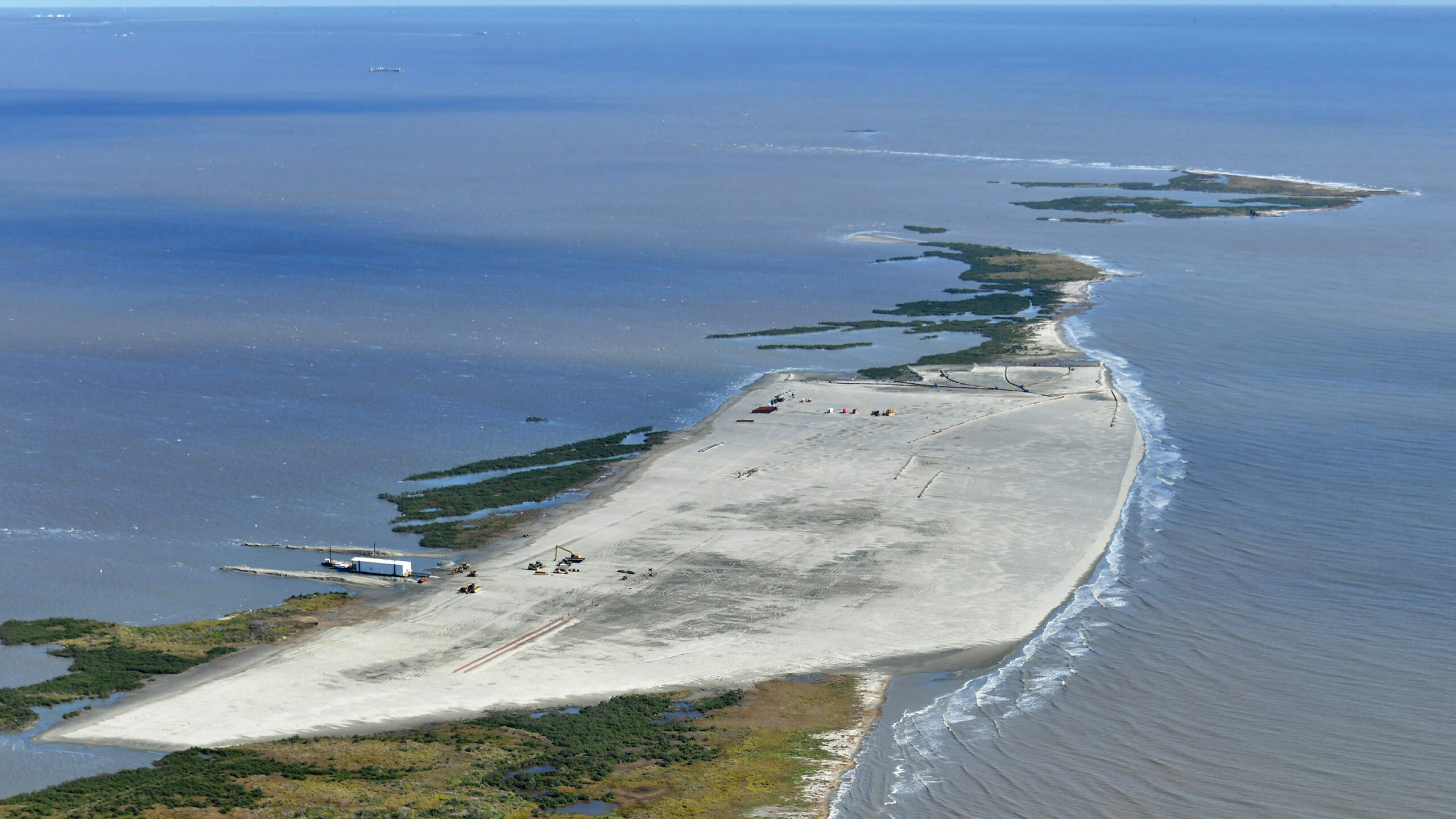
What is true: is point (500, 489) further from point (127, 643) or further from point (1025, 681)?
point (1025, 681)

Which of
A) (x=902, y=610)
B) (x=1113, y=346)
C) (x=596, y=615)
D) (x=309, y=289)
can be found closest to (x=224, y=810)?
(x=596, y=615)

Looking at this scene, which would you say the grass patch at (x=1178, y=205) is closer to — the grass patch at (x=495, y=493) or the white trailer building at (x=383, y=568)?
the grass patch at (x=495, y=493)

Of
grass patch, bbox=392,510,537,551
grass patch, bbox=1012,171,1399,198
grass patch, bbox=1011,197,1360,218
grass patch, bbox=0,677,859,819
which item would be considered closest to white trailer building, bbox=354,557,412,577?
grass patch, bbox=392,510,537,551

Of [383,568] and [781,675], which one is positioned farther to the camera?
[383,568]

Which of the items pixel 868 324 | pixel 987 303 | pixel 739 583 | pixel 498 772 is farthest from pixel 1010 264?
pixel 498 772

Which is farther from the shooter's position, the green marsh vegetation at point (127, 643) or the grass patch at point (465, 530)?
the grass patch at point (465, 530)

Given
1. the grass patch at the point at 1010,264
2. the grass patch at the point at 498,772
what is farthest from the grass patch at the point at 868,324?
the grass patch at the point at 498,772

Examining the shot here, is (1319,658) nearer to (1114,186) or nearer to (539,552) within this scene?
(539,552)
